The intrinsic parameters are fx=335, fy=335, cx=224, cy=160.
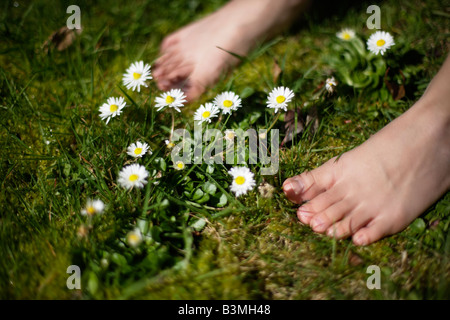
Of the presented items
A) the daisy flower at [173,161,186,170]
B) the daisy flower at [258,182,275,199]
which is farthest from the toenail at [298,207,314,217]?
the daisy flower at [173,161,186,170]

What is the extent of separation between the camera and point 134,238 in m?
1.00

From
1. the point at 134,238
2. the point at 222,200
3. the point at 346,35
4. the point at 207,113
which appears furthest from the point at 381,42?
the point at 134,238

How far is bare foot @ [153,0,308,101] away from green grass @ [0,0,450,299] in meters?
0.09

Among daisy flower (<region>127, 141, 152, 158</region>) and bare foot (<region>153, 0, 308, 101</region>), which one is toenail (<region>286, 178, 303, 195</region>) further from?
bare foot (<region>153, 0, 308, 101</region>)

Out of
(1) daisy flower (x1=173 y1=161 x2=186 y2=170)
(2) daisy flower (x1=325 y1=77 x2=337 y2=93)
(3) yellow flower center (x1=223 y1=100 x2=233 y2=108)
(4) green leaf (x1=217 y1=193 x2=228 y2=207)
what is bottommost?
(4) green leaf (x1=217 y1=193 x2=228 y2=207)

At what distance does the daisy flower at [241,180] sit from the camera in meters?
1.16

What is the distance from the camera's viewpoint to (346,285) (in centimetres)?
104

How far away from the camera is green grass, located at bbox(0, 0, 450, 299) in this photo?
3.35 feet

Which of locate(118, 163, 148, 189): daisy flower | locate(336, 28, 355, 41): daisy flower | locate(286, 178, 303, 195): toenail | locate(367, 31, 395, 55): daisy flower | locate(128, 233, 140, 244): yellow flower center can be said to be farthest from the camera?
locate(336, 28, 355, 41): daisy flower

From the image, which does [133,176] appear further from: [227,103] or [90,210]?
[227,103]

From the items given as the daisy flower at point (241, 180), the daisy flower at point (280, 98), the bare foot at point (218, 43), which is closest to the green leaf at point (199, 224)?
the daisy flower at point (241, 180)

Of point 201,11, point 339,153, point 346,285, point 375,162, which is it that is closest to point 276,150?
point 339,153

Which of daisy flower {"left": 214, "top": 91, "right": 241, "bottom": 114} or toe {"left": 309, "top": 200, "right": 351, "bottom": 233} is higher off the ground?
daisy flower {"left": 214, "top": 91, "right": 241, "bottom": 114}

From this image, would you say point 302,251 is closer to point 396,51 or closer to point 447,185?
point 447,185
